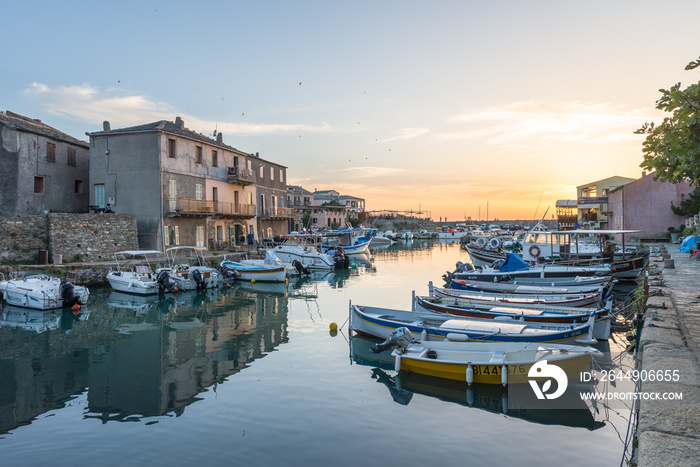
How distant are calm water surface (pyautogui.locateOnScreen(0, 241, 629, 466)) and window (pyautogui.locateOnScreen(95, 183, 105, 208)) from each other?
1721cm

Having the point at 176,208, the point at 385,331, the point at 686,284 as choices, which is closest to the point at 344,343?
the point at 385,331

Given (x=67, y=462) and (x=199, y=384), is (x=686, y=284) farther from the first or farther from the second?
(x=67, y=462)

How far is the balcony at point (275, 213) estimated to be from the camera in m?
45.3

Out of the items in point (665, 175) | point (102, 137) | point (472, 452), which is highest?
point (102, 137)

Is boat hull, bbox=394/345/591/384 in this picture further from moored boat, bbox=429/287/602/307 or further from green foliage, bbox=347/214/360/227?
green foliage, bbox=347/214/360/227

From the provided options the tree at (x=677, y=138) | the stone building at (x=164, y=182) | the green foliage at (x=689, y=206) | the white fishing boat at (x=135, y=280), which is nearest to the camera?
the tree at (x=677, y=138)

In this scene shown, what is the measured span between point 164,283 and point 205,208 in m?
11.4

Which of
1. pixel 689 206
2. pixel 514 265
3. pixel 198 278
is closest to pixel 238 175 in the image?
pixel 198 278

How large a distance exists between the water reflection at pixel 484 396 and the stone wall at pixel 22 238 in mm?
23233

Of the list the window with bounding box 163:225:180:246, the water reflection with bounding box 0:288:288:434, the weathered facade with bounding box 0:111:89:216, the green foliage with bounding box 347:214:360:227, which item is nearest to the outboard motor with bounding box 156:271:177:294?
the water reflection with bounding box 0:288:288:434

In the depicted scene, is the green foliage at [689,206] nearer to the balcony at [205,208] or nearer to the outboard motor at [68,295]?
the balcony at [205,208]

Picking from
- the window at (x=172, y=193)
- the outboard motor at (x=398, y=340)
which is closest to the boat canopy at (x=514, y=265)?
the outboard motor at (x=398, y=340)

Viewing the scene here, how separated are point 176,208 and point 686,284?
28480 millimetres

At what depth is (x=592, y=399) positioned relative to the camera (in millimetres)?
9656
